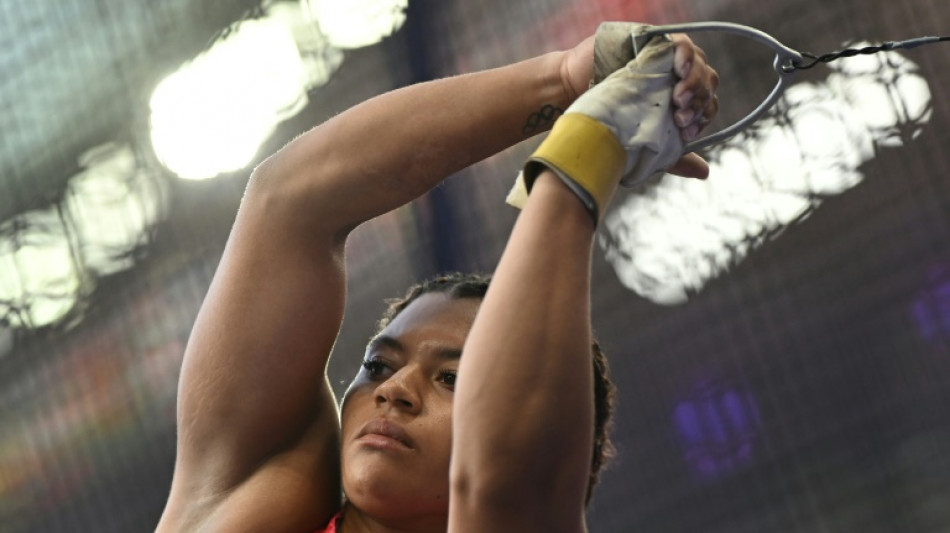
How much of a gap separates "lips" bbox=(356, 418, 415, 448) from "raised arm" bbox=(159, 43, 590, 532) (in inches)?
3.8

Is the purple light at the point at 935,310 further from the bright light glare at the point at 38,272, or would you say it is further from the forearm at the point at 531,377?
the bright light glare at the point at 38,272

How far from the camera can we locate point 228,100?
2.08 meters

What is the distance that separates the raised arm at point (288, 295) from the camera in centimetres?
111

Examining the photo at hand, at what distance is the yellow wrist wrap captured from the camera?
83 cm

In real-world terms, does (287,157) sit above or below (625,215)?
above

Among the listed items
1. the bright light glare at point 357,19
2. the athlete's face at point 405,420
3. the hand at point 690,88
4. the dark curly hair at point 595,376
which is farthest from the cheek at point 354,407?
the bright light glare at point 357,19

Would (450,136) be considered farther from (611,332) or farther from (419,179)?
(611,332)

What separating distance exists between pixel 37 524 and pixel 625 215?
1.16 m

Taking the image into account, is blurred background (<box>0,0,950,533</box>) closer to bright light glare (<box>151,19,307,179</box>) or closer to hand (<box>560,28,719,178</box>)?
bright light glare (<box>151,19,307,179</box>)

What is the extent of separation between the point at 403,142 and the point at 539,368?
1.24ft

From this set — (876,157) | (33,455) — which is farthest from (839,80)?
(33,455)

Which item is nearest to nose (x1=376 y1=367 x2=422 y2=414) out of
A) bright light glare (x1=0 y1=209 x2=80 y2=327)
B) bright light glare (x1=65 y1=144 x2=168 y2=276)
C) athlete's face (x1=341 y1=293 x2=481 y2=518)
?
athlete's face (x1=341 y1=293 x2=481 y2=518)

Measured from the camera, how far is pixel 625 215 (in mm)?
1759

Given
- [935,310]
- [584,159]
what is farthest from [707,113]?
[935,310]
